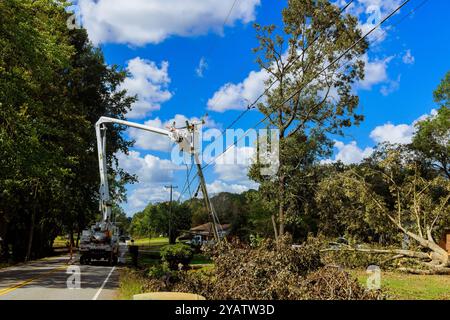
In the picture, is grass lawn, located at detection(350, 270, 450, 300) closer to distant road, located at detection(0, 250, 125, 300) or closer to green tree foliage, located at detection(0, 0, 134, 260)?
distant road, located at detection(0, 250, 125, 300)

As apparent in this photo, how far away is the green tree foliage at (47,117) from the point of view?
1941cm

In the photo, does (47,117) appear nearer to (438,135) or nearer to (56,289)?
(56,289)

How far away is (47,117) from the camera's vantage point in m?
26.8

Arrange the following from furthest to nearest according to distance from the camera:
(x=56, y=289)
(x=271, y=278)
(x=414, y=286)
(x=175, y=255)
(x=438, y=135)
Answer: (x=438, y=135) < (x=175, y=255) < (x=414, y=286) < (x=56, y=289) < (x=271, y=278)

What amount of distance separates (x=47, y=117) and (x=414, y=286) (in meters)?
19.9

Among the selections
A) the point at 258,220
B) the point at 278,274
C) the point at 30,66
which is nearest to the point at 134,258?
the point at 30,66

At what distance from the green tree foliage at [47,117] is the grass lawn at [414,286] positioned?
1382 centimetres

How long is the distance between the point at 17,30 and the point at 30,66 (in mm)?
1963

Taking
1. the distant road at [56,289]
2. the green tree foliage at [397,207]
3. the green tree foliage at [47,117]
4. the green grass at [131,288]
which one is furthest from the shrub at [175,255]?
the green grass at [131,288]

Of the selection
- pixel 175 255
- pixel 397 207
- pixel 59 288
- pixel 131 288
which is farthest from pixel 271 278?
pixel 175 255

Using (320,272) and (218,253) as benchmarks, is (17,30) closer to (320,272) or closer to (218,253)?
(218,253)

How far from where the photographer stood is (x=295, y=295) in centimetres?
1126

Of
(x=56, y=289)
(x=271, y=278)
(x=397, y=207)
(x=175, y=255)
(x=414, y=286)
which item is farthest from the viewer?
(x=175, y=255)

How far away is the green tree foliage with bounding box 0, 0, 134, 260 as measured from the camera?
63.7ft
